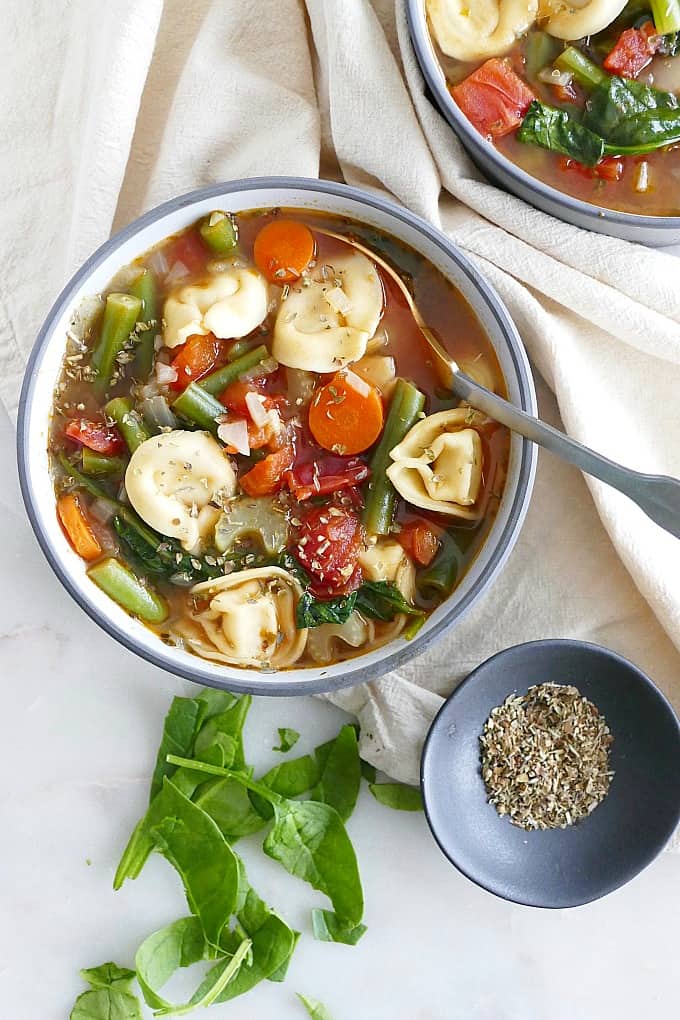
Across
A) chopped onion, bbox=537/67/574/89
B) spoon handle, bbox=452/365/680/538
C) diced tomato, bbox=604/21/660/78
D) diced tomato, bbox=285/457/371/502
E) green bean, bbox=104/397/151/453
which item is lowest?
diced tomato, bbox=285/457/371/502

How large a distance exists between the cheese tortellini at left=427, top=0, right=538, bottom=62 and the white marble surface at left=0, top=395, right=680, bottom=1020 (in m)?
1.71

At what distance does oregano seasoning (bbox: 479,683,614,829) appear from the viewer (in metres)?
2.75

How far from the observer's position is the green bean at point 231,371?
2447 mm

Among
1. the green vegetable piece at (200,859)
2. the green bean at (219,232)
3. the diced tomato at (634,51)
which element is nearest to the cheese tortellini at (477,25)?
the diced tomato at (634,51)

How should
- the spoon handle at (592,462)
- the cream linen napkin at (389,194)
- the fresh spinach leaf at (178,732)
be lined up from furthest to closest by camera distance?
the fresh spinach leaf at (178,732)
the cream linen napkin at (389,194)
the spoon handle at (592,462)

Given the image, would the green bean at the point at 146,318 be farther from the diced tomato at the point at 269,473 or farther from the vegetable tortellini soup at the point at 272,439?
the diced tomato at the point at 269,473

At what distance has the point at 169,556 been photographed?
2445mm

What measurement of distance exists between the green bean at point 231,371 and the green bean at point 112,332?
0.70 feet

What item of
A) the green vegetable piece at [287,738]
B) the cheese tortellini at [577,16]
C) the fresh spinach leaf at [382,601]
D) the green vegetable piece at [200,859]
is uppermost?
the cheese tortellini at [577,16]

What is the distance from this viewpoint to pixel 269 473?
243 cm

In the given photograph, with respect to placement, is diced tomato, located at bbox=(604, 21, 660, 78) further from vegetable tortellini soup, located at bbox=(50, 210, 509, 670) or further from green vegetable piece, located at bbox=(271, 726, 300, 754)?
green vegetable piece, located at bbox=(271, 726, 300, 754)

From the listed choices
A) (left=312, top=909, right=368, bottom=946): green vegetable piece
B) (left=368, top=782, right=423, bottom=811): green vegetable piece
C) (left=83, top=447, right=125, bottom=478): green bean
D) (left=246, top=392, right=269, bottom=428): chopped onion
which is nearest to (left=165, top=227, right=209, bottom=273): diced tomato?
(left=246, top=392, right=269, bottom=428): chopped onion

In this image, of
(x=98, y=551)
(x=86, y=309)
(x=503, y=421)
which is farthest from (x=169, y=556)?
(x=503, y=421)

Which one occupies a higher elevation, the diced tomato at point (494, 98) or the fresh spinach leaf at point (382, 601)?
the diced tomato at point (494, 98)
